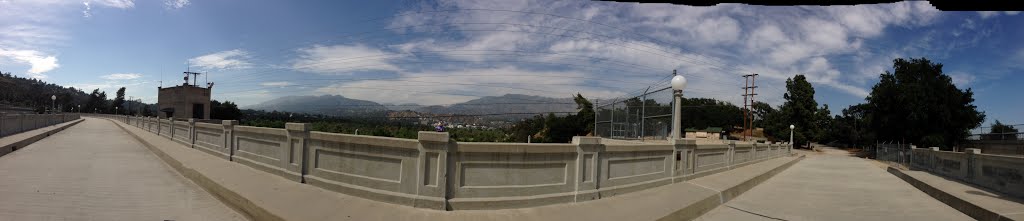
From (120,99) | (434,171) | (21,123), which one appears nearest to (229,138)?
(434,171)

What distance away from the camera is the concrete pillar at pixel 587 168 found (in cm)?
737

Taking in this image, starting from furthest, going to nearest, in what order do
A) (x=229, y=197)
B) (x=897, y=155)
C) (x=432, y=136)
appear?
(x=897, y=155), (x=229, y=197), (x=432, y=136)

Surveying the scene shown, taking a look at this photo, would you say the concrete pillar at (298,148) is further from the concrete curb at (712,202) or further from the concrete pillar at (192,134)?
the concrete pillar at (192,134)

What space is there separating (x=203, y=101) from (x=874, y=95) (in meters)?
88.1

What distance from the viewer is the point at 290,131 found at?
849cm

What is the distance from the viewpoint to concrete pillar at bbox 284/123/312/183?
26.6ft

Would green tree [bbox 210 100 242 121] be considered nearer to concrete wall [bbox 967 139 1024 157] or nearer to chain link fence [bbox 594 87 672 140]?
chain link fence [bbox 594 87 672 140]

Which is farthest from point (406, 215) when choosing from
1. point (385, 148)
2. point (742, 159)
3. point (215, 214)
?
point (742, 159)

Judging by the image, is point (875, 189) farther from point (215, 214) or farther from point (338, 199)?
point (215, 214)

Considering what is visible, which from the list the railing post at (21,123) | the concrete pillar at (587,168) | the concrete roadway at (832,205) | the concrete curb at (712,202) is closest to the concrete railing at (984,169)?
the concrete roadway at (832,205)

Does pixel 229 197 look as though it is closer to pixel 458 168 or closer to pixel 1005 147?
pixel 458 168

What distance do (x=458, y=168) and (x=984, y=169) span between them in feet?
48.8

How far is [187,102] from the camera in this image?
61062mm

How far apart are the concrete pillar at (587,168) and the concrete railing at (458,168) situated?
0.02 m
